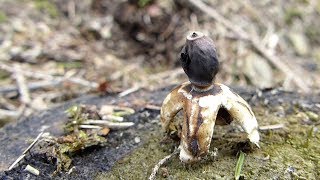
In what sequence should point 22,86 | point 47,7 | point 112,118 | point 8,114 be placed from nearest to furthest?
point 112,118
point 8,114
point 22,86
point 47,7

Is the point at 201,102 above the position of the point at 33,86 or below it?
above

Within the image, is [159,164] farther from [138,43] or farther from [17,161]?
[138,43]

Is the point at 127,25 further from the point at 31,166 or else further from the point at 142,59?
the point at 31,166

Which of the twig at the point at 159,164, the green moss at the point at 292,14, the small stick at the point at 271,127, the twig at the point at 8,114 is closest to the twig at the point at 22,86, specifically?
the twig at the point at 8,114

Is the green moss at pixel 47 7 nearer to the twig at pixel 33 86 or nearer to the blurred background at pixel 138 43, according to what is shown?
the blurred background at pixel 138 43

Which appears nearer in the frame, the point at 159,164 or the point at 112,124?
the point at 159,164

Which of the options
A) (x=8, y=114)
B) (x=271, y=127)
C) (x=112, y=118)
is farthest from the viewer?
(x=8, y=114)

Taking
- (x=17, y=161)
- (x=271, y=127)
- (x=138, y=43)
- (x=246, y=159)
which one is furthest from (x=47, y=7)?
(x=246, y=159)

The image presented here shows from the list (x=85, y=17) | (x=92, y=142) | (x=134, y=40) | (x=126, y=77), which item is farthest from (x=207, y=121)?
(x=85, y=17)
